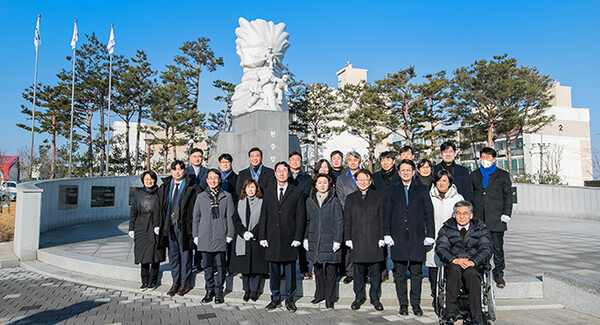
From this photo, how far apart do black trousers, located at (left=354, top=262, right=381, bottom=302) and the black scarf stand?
5.36 feet

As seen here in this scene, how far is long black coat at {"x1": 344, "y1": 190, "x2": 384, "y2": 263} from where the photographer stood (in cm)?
390

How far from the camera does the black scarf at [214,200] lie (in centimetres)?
434

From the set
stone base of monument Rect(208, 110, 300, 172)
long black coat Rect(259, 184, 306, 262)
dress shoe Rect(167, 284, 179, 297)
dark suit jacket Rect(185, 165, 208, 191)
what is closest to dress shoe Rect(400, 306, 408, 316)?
long black coat Rect(259, 184, 306, 262)

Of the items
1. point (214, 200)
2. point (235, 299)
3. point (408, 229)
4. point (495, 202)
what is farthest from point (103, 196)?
point (495, 202)

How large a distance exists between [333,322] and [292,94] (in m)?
25.3

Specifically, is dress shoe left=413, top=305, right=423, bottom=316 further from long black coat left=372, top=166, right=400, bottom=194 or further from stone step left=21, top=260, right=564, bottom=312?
long black coat left=372, top=166, right=400, bottom=194

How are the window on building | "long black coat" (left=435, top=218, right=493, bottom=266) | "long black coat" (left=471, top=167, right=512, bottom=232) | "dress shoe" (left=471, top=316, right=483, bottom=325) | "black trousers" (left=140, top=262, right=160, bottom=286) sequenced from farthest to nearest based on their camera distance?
the window on building < "black trousers" (left=140, top=262, right=160, bottom=286) < "long black coat" (left=471, top=167, right=512, bottom=232) < "long black coat" (left=435, top=218, right=493, bottom=266) < "dress shoe" (left=471, top=316, right=483, bottom=325)

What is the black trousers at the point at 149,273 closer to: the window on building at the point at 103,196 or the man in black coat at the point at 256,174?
the man in black coat at the point at 256,174

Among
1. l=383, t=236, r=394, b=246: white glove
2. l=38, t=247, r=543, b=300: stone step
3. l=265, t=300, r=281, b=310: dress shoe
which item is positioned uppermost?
l=383, t=236, r=394, b=246: white glove

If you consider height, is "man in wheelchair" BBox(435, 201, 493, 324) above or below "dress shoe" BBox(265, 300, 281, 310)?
Result: above

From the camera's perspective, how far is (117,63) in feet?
82.9

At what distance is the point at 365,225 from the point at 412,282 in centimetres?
73

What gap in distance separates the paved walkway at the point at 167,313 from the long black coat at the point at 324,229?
1.87ft

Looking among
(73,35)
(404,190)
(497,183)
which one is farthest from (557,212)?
(73,35)
